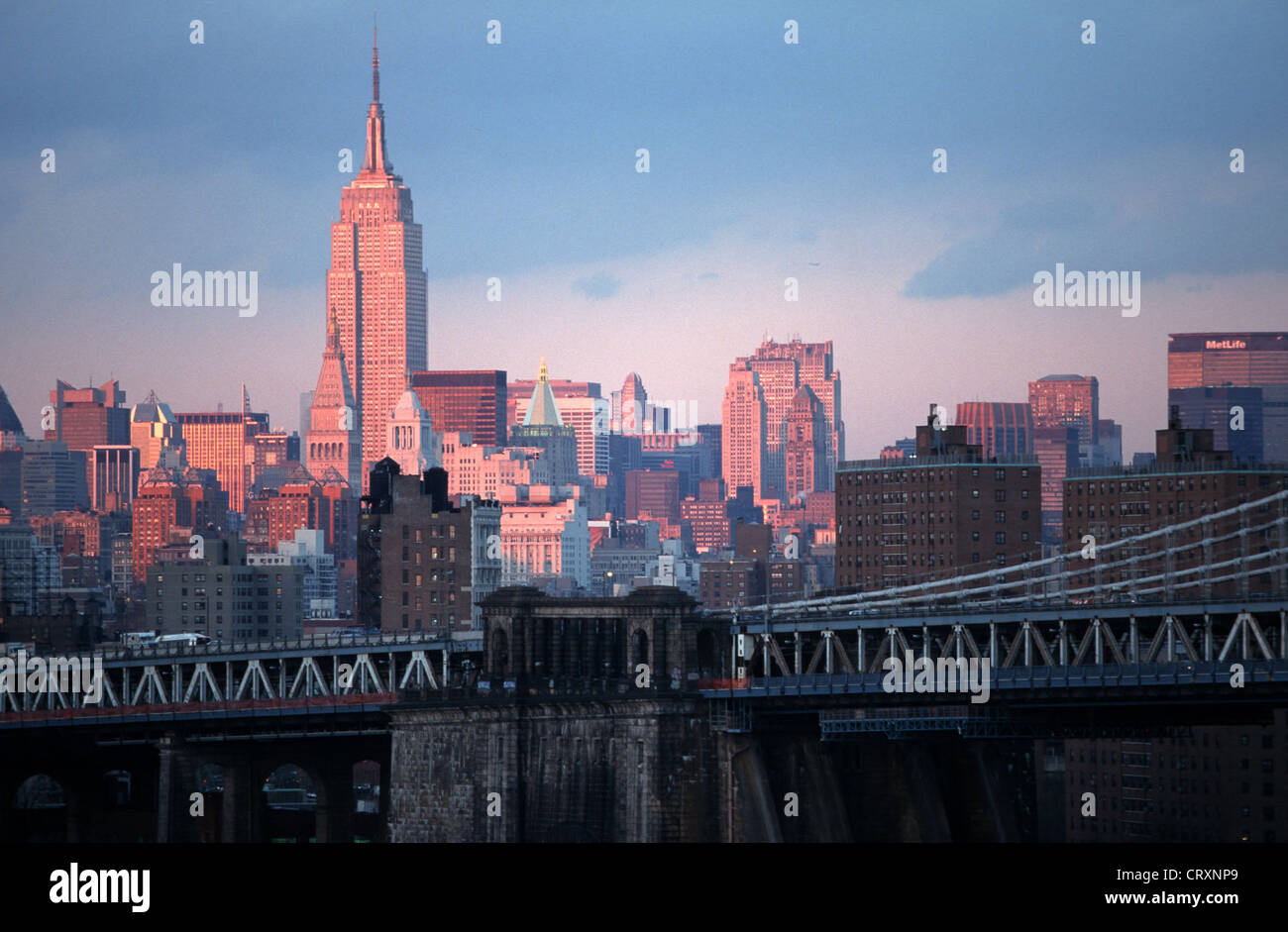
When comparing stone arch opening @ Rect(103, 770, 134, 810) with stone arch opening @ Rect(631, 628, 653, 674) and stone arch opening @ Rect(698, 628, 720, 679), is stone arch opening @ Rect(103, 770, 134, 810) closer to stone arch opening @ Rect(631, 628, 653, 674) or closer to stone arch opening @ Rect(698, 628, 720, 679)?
stone arch opening @ Rect(631, 628, 653, 674)

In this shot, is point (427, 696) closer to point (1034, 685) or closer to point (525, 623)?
point (525, 623)

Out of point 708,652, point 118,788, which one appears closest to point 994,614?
point 708,652

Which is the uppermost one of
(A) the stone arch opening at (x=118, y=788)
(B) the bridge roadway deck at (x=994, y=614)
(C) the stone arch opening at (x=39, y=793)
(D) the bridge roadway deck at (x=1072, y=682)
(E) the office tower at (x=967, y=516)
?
(E) the office tower at (x=967, y=516)

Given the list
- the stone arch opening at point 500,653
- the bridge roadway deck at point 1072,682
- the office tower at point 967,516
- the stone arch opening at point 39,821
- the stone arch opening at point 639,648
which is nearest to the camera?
the bridge roadway deck at point 1072,682

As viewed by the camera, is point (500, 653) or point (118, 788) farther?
point (118, 788)

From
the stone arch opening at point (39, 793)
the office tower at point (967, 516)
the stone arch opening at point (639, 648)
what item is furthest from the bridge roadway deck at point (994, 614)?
the office tower at point (967, 516)

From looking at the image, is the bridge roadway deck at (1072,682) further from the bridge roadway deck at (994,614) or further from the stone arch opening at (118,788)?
the stone arch opening at (118,788)

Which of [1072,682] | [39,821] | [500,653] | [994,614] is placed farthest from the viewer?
[39,821]

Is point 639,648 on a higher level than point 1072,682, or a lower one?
higher

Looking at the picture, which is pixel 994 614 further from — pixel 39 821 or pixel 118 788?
pixel 118 788

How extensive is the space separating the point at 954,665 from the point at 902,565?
9138 cm

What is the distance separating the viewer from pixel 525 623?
111188 millimetres

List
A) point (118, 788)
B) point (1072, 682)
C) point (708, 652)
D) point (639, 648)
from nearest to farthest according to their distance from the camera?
point (1072, 682)
point (639, 648)
point (708, 652)
point (118, 788)
